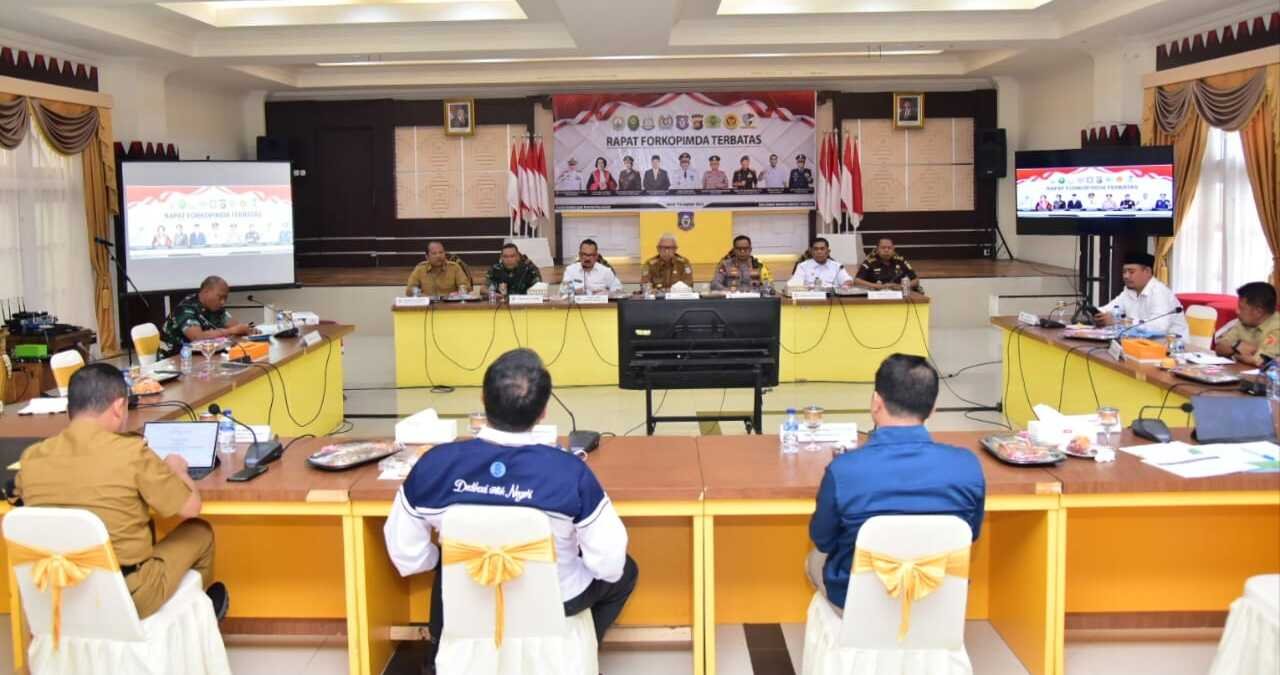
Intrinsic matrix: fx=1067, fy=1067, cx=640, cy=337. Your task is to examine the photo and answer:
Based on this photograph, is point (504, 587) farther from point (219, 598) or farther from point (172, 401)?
point (172, 401)

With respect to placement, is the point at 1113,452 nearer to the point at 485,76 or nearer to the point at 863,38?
the point at 863,38

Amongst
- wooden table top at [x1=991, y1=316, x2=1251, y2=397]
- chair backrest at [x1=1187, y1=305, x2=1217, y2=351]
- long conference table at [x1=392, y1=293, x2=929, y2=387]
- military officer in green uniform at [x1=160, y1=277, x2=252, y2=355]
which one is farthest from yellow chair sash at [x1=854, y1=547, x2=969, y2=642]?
long conference table at [x1=392, y1=293, x2=929, y2=387]

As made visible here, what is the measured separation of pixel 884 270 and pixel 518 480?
23.7 ft

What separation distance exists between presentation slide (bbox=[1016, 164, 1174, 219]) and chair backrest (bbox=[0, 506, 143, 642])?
8.07 metres

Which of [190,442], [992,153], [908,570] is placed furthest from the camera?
[992,153]

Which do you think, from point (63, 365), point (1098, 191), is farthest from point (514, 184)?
point (63, 365)

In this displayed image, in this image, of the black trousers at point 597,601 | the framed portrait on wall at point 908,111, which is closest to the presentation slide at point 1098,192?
the framed portrait on wall at point 908,111

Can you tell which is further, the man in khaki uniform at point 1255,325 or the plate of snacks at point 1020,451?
the man in khaki uniform at point 1255,325

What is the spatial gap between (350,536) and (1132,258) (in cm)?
548

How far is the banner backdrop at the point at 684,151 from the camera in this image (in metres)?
13.8

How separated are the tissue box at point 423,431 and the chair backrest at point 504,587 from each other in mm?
1041

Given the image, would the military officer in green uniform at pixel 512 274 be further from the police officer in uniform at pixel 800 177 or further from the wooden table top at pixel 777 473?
the police officer in uniform at pixel 800 177

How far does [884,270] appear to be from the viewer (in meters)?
9.30

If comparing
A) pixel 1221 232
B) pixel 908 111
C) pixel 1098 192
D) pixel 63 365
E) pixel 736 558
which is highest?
pixel 908 111
